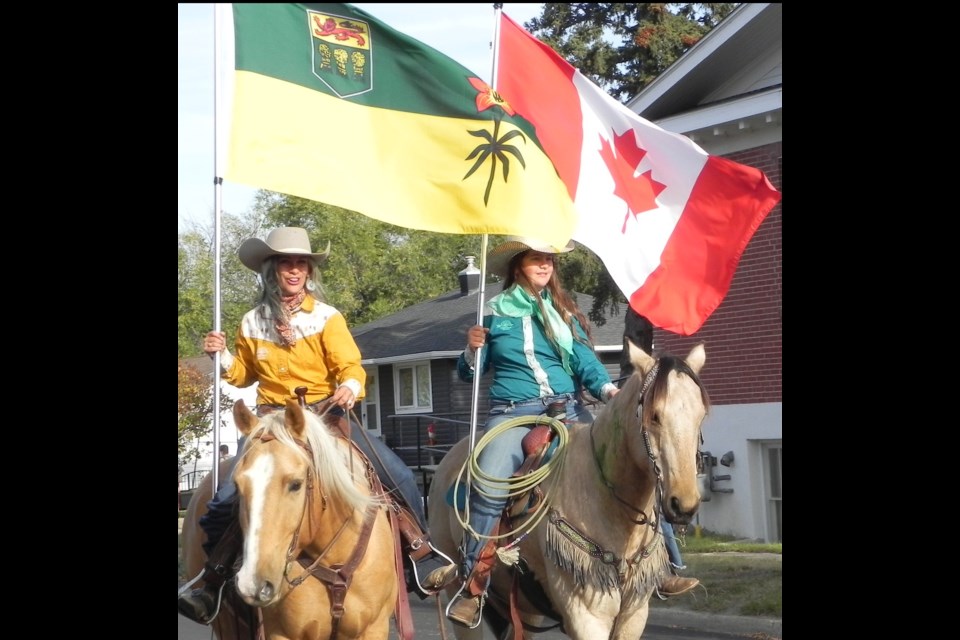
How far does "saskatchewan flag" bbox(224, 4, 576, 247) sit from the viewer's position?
6.43m

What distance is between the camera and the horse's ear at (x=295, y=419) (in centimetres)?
602

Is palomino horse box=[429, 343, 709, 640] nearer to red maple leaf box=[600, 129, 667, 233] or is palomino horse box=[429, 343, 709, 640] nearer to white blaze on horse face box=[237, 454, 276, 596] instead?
red maple leaf box=[600, 129, 667, 233]

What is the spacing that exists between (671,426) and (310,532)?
195 cm

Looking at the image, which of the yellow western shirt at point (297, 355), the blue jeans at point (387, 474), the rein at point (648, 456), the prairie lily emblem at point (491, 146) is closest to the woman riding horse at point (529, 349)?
the blue jeans at point (387, 474)

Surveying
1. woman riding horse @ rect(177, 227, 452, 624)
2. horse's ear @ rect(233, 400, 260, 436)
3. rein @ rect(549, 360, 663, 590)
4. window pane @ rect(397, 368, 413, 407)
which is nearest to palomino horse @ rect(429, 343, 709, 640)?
rein @ rect(549, 360, 663, 590)

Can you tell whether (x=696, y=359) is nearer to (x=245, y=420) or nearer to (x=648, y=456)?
(x=648, y=456)

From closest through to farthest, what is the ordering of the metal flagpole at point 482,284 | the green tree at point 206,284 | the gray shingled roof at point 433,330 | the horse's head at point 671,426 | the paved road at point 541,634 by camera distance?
1. the horse's head at point 671,426
2. the metal flagpole at point 482,284
3. the paved road at point 541,634
4. the gray shingled roof at point 433,330
5. the green tree at point 206,284

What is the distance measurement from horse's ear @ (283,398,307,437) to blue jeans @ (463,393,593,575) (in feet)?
4.83

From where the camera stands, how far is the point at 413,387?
3816 cm

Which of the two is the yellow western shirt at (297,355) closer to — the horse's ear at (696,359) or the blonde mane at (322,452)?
the blonde mane at (322,452)

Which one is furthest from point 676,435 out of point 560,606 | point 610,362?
point 610,362

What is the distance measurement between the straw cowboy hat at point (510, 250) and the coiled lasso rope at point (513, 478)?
1028mm

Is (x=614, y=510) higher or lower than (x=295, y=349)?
lower

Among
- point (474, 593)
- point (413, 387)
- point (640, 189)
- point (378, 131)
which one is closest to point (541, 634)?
point (474, 593)
